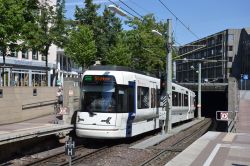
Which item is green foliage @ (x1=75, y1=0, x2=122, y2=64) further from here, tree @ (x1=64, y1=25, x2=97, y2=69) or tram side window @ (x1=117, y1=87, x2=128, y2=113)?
tram side window @ (x1=117, y1=87, x2=128, y2=113)

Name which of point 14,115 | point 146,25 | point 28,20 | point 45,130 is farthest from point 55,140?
point 146,25

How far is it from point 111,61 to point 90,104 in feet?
101

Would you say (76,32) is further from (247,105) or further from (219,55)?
(219,55)

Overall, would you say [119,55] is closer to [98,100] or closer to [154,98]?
[154,98]

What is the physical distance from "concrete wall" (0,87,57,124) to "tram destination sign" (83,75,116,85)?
795cm

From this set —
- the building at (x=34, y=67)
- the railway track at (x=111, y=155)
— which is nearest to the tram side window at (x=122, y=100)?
the railway track at (x=111, y=155)

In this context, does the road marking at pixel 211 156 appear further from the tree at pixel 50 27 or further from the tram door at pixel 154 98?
the tree at pixel 50 27

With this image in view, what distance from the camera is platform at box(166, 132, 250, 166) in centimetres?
1524

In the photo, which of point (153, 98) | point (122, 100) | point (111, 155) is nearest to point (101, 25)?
point (153, 98)

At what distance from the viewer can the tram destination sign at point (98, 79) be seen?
2027cm

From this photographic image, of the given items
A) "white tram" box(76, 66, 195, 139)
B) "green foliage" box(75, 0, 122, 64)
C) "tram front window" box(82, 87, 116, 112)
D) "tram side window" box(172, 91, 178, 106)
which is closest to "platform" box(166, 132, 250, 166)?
"white tram" box(76, 66, 195, 139)

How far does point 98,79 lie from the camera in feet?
66.8

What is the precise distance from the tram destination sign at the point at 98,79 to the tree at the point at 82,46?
27.8m

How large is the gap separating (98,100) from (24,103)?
11052mm
